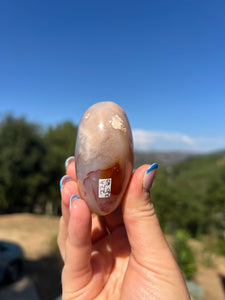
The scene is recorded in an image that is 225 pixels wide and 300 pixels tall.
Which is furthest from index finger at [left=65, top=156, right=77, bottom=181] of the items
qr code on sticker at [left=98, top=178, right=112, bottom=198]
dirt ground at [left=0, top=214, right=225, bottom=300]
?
dirt ground at [left=0, top=214, right=225, bottom=300]

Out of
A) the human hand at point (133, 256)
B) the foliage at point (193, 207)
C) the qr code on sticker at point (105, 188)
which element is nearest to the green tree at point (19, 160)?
the foliage at point (193, 207)

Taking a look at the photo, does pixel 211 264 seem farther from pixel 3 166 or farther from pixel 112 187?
pixel 3 166

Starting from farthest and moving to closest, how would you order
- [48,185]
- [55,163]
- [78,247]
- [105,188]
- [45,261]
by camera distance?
[48,185] → [55,163] → [45,261] → [105,188] → [78,247]

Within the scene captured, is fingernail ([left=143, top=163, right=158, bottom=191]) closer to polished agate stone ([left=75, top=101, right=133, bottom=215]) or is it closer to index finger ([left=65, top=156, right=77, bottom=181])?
polished agate stone ([left=75, top=101, right=133, bottom=215])

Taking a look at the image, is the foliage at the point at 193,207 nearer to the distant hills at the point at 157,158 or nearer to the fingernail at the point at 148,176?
the distant hills at the point at 157,158

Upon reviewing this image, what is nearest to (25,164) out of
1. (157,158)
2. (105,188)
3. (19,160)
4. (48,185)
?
(19,160)

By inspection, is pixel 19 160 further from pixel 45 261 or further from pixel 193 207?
pixel 193 207
